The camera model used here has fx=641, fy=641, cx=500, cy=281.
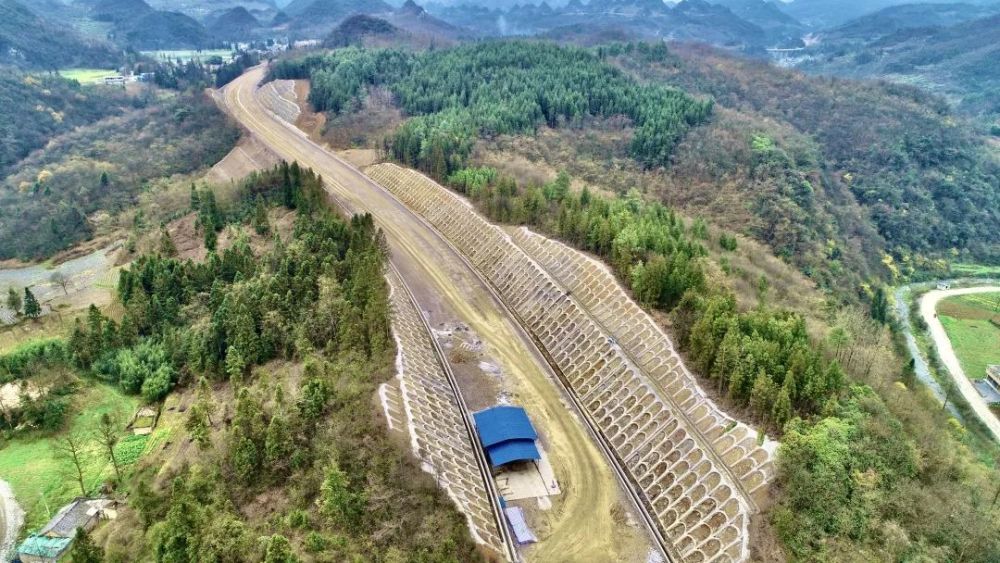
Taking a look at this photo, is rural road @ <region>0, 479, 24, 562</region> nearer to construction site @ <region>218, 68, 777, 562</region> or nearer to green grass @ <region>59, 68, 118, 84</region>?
construction site @ <region>218, 68, 777, 562</region>

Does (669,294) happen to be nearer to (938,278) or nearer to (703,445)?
(703,445)

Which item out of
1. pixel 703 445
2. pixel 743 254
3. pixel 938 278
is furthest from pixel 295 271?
pixel 938 278

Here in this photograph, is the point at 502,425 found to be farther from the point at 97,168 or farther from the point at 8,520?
the point at 97,168

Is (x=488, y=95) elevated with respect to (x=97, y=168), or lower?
elevated

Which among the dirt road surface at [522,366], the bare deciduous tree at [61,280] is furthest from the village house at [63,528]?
the bare deciduous tree at [61,280]

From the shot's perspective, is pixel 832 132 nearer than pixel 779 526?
No

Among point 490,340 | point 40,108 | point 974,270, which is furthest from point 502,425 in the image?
point 40,108
